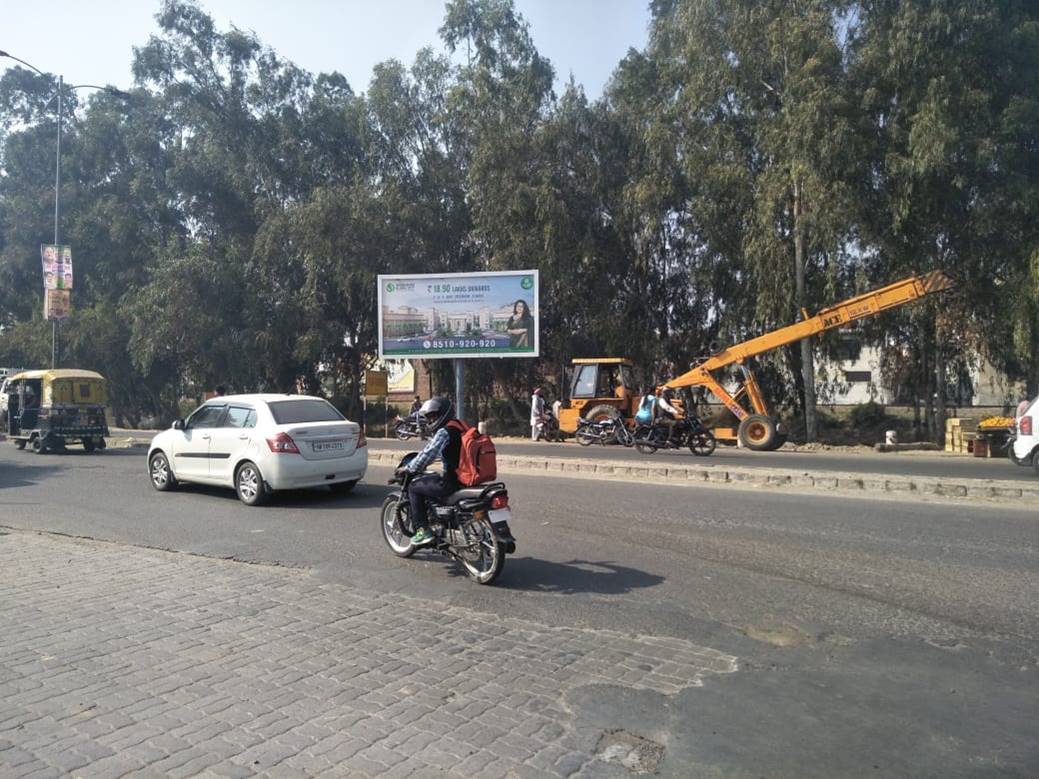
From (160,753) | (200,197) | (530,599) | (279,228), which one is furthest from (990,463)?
(200,197)

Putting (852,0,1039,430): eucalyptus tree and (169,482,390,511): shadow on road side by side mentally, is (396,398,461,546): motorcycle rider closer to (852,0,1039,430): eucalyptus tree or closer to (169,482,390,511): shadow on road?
(169,482,390,511): shadow on road

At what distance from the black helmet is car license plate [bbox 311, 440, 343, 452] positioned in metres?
4.48

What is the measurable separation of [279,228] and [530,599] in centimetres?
2892

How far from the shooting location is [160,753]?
12.4 ft

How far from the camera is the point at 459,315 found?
2541 centimetres

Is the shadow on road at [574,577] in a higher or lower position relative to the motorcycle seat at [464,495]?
lower

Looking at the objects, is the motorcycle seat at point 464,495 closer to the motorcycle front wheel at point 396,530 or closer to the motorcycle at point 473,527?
the motorcycle at point 473,527

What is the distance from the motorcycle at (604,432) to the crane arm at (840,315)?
1839 millimetres

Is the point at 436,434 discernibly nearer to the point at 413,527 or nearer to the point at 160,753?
the point at 413,527

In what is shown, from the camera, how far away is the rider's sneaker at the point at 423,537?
736cm

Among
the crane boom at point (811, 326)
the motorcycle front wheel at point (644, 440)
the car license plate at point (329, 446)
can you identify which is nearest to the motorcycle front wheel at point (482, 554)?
the car license plate at point (329, 446)

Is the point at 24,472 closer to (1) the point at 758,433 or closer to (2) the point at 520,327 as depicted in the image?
(2) the point at 520,327

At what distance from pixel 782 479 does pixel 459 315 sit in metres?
14.4

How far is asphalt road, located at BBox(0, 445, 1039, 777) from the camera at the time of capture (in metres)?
3.94
